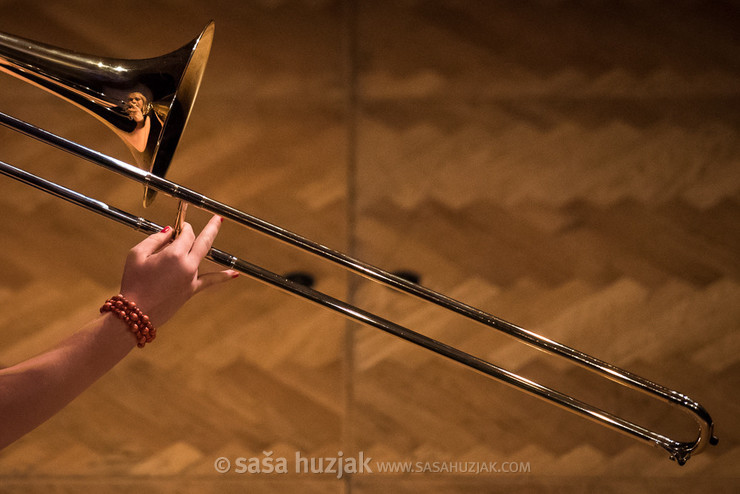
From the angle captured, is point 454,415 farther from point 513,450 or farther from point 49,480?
point 49,480

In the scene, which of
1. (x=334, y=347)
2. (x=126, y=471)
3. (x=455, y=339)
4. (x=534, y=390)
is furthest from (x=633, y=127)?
(x=126, y=471)

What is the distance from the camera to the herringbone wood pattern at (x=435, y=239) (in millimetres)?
1411

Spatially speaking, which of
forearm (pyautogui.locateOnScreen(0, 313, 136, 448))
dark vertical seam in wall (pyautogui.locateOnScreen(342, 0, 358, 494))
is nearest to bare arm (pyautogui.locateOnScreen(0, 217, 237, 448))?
forearm (pyautogui.locateOnScreen(0, 313, 136, 448))

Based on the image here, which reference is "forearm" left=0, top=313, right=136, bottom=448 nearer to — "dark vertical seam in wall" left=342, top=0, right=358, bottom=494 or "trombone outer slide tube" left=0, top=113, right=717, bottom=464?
"trombone outer slide tube" left=0, top=113, right=717, bottom=464

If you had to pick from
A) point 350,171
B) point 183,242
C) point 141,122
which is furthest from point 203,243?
point 350,171

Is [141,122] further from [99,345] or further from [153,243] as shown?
[99,345]

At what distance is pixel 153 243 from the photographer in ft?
2.60

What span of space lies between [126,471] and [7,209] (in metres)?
0.62

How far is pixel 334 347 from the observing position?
4.68ft

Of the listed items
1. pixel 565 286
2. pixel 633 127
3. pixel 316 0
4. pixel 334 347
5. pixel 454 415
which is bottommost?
pixel 454 415

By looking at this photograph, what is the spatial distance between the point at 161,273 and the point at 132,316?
0.06m

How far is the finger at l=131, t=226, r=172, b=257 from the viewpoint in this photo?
78 cm

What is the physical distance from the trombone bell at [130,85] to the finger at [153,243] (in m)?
0.05

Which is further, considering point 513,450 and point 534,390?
point 513,450
